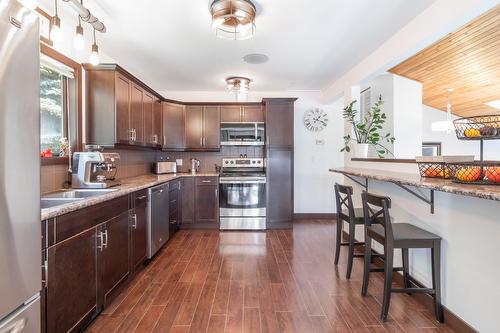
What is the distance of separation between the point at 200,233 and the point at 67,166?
2254 mm

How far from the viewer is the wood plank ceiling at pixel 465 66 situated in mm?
2904

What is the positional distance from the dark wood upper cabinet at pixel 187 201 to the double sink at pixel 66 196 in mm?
2066

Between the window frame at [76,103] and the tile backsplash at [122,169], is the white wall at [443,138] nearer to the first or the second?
the tile backsplash at [122,169]

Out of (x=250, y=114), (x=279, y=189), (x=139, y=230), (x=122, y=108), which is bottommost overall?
(x=139, y=230)

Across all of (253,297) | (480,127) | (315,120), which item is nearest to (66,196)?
(253,297)

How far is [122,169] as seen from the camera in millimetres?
3705

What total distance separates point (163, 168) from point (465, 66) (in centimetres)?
494

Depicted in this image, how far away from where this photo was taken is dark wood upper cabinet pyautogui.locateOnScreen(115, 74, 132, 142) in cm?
298

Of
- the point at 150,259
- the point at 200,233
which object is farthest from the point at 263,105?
the point at 150,259

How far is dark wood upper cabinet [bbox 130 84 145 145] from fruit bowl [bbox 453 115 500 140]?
3.31 metres

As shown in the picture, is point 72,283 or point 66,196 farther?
point 66,196

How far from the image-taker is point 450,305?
1933mm

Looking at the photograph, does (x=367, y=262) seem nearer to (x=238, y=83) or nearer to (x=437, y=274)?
(x=437, y=274)

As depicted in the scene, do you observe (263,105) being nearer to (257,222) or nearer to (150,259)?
(257,222)
